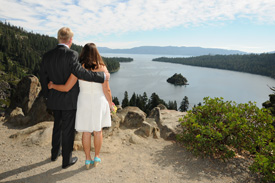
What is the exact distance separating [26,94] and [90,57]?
11.3 meters

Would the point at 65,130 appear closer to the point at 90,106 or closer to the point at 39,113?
the point at 90,106

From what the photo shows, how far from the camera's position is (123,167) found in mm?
5293

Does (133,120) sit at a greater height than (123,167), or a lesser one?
greater

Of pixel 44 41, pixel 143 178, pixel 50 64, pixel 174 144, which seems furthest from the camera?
pixel 44 41

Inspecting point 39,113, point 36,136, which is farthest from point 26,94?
point 36,136

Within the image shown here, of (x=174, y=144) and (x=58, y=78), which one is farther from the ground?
(x=58, y=78)

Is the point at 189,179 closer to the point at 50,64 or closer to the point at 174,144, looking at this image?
the point at 174,144

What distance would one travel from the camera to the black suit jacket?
4.09 m

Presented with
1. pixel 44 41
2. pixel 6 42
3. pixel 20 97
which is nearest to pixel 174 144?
pixel 20 97

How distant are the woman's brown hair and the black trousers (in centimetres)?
122

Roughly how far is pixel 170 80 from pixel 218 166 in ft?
406

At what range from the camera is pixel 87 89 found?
438 centimetres

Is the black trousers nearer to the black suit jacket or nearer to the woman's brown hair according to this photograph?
the black suit jacket

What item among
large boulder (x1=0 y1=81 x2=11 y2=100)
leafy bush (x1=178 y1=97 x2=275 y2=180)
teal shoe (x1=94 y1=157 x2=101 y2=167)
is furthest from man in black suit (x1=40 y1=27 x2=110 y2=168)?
large boulder (x1=0 y1=81 x2=11 y2=100)
